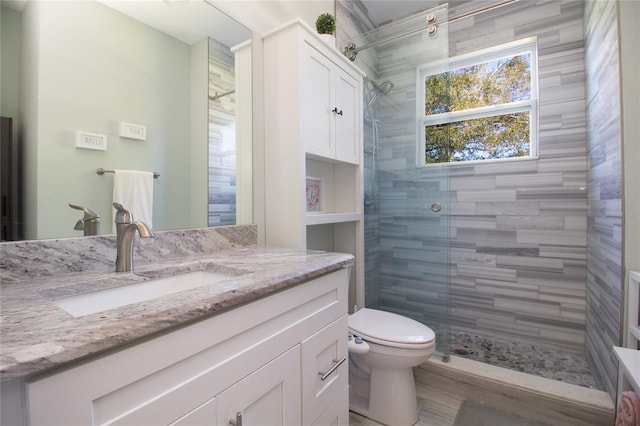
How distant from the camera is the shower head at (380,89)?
2232 millimetres

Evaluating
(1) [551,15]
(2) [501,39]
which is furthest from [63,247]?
(1) [551,15]

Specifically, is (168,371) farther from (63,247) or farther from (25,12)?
(25,12)

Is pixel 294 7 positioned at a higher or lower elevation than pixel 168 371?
higher

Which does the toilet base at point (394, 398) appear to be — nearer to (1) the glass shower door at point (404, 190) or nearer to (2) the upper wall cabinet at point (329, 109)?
(1) the glass shower door at point (404, 190)

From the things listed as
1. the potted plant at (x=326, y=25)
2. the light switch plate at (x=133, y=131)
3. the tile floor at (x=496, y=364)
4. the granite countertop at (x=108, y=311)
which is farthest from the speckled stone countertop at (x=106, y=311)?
the potted plant at (x=326, y=25)

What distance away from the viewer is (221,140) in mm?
1387

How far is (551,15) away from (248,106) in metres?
2.40

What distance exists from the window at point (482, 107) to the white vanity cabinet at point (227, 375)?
1558 millimetres

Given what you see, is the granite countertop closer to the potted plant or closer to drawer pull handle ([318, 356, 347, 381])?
drawer pull handle ([318, 356, 347, 381])

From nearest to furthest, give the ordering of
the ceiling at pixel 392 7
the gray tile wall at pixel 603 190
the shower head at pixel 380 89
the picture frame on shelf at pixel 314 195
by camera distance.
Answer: the gray tile wall at pixel 603 190
the picture frame on shelf at pixel 314 195
the shower head at pixel 380 89
the ceiling at pixel 392 7

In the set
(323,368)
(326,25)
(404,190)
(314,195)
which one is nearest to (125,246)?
(323,368)

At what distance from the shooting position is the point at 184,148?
124 cm

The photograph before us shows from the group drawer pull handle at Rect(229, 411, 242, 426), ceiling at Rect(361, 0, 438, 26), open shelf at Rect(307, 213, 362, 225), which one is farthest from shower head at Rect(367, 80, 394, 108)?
drawer pull handle at Rect(229, 411, 242, 426)

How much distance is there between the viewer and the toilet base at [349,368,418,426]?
4.91 ft
